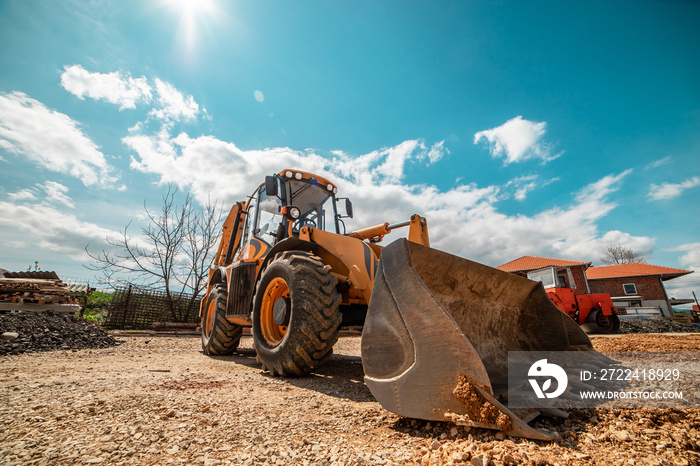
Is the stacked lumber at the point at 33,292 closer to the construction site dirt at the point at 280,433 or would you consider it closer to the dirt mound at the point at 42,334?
the dirt mound at the point at 42,334

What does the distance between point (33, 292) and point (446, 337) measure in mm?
10384

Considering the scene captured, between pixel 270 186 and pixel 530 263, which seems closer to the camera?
pixel 270 186

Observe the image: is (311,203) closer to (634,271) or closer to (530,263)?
(530,263)

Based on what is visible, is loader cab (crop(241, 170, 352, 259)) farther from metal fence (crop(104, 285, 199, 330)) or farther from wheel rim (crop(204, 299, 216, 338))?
metal fence (crop(104, 285, 199, 330))

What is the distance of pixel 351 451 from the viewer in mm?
1467

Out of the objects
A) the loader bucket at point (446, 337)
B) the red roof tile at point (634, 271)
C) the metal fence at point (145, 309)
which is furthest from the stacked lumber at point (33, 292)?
the red roof tile at point (634, 271)

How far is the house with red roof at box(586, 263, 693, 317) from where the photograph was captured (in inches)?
990

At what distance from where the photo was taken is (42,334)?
5.87 m

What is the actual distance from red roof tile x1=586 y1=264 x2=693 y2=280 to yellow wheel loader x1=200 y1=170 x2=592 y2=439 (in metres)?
32.5

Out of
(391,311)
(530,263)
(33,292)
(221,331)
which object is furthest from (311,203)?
(530,263)

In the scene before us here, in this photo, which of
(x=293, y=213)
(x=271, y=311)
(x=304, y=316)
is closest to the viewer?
(x=304, y=316)

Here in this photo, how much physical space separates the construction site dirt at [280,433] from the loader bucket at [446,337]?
13cm

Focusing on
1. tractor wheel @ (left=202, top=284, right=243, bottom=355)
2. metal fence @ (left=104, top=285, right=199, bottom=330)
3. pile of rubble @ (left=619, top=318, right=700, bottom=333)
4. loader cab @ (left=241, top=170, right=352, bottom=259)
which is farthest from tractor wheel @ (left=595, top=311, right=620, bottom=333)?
metal fence @ (left=104, top=285, right=199, bottom=330)

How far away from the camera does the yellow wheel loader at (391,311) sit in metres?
1.57
